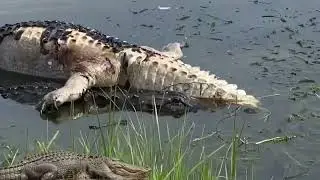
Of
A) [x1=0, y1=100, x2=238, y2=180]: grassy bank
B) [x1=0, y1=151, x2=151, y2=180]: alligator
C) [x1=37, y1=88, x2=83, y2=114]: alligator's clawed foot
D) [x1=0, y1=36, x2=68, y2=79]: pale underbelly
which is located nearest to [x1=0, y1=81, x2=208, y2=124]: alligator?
[x1=37, y1=88, x2=83, y2=114]: alligator's clawed foot

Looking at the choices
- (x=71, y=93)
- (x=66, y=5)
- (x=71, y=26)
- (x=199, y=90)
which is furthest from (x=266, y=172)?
(x=66, y=5)

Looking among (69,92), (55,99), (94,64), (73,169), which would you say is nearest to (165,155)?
(73,169)

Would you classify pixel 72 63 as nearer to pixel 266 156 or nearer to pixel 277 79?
pixel 277 79

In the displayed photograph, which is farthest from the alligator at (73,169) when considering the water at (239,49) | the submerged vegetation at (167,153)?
the water at (239,49)

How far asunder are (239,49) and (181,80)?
1021mm

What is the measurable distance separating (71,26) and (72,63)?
0.48 metres

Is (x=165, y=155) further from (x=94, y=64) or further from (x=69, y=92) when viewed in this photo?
(x=94, y=64)

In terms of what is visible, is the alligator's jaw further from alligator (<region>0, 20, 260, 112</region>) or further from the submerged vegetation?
the submerged vegetation

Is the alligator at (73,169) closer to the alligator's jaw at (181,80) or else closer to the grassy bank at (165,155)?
the grassy bank at (165,155)

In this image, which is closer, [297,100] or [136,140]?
[136,140]

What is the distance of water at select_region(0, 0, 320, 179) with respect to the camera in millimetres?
5143

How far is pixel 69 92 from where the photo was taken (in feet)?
20.0

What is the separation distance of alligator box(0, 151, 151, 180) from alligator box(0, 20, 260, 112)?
2804 millimetres

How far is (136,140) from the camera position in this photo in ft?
13.8
